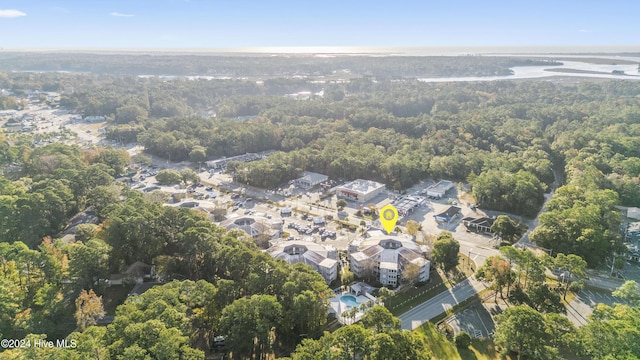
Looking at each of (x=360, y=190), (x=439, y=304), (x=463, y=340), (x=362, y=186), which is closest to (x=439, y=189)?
(x=362, y=186)

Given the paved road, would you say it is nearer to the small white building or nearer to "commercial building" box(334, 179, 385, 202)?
the small white building

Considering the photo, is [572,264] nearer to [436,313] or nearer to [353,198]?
[436,313]

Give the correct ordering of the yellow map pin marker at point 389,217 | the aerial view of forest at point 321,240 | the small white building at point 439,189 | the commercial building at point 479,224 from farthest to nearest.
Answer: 1. the small white building at point 439,189
2. the commercial building at point 479,224
3. the yellow map pin marker at point 389,217
4. the aerial view of forest at point 321,240

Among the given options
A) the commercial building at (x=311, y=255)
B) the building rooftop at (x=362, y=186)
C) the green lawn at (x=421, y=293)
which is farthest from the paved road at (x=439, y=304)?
the building rooftop at (x=362, y=186)

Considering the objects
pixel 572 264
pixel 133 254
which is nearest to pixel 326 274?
pixel 133 254

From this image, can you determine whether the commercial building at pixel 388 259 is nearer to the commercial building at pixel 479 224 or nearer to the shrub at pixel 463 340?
the shrub at pixel 463 340
